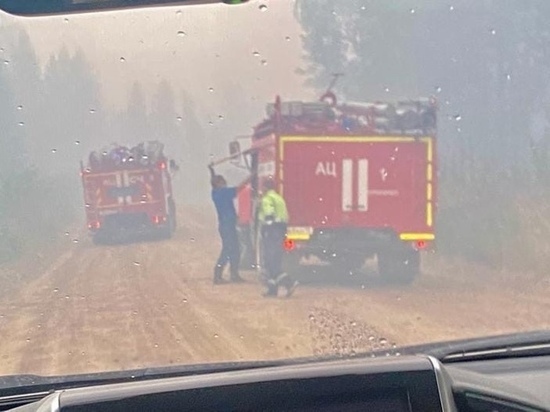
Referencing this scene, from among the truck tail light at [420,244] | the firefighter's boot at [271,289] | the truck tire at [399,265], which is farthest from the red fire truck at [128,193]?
the truck tail light at [420,244]

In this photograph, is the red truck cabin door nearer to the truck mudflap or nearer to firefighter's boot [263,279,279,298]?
the truck mudflap

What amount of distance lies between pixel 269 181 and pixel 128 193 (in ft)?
4.30

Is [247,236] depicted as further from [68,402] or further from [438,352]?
[68,402]

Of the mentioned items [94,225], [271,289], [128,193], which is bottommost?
[271,289]

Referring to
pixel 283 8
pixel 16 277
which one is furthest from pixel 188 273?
pixel 283 8

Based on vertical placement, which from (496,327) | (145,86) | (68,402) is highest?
(145,86)

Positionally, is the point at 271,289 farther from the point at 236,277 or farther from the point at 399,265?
the point at 399,265

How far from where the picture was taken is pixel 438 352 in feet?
13.3

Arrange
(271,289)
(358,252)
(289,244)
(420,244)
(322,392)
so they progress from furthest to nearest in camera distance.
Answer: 1. (420,244)
2. (358,252)
3. (289,244)
4. (271,289)
5. (322,392)

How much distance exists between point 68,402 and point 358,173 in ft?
15.1

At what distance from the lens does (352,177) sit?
6.71 meters

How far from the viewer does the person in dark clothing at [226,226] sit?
5590 millimetres

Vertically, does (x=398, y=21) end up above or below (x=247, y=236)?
above

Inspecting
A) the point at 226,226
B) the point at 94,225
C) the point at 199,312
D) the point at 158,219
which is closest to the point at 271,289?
the point at 226,226
